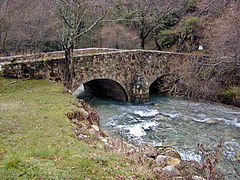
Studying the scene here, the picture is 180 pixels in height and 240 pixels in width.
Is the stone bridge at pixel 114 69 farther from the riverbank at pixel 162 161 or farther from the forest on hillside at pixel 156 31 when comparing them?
the riverbank at pixel 162 161

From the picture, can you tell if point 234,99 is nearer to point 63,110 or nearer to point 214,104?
point 214,104

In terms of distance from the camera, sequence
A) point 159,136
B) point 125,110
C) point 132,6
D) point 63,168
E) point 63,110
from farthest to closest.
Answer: point 132,6 → point 125,110 → point 159,136 → point 63,110 → point 63,168

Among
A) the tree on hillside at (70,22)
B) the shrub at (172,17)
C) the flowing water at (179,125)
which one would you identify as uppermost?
the shrub at (172,17)

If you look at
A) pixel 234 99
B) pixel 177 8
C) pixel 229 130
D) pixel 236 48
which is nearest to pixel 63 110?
pixel 229 130

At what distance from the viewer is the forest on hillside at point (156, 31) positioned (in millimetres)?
13109

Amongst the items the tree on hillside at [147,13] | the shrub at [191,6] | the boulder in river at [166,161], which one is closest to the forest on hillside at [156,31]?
the tree on hillside at [147,13]

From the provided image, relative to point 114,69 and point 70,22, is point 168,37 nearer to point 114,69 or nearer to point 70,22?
point 114,69

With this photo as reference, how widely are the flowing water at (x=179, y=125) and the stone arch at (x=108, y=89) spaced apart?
2.76 feet

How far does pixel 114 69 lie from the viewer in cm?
→ 1532

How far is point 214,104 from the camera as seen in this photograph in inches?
601

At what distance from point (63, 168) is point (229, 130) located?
9470 millimetres

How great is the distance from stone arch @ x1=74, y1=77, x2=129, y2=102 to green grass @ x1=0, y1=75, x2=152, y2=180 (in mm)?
7823

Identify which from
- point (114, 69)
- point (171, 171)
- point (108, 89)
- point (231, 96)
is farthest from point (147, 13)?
point (171, 171)

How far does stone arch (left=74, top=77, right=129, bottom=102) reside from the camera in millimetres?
16469
